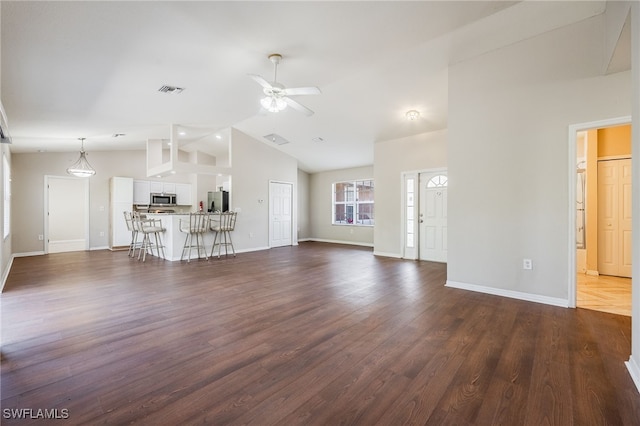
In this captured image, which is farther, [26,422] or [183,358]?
[183,358]

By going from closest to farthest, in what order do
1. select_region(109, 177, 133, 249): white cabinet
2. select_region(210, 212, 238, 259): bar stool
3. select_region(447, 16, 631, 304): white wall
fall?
select_region(447, 16, 631, 304): white wall → select_region(210, 212, 238, 259): bar stool → select_region(109, 177, 133, 249): white cabinet

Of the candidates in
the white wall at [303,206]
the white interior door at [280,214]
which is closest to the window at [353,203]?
the white wall at [303,206]

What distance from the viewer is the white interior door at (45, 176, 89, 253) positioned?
8.88 metres

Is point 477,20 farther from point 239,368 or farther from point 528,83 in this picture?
point 239,368

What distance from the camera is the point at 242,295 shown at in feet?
12.1

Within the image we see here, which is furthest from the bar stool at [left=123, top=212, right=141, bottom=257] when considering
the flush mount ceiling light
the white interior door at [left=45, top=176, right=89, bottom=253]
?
the flush mount ceiling light

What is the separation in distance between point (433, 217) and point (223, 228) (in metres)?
4.76

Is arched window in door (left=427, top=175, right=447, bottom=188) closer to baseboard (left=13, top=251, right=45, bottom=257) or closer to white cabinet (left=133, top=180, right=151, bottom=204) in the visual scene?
white cabinet (left=133, top=180, right=151, bottom=204)

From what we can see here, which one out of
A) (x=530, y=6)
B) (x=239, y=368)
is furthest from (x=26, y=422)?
(x=530, y=6)

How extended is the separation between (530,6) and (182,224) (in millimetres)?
6647

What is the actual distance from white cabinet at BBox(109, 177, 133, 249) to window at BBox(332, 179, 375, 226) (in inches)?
241

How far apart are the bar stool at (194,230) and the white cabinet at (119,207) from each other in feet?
9.68

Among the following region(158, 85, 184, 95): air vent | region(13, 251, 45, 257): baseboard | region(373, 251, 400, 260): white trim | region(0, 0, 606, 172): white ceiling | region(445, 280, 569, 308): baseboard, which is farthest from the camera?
region(13, 251, 45, 257): baseboard

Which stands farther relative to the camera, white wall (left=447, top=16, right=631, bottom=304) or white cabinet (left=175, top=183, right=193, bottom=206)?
white cabinet (left=175, top=183, right=193, bottom=206)
